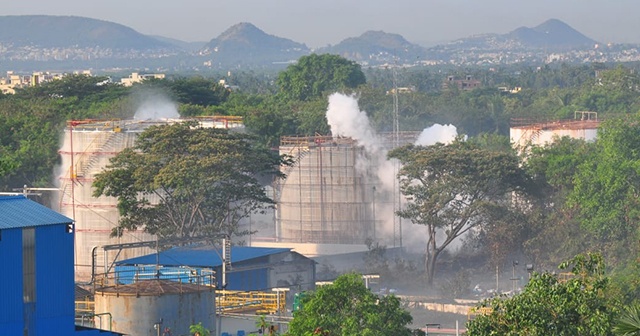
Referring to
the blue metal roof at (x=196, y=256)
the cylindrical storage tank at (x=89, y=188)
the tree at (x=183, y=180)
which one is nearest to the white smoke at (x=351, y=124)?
the tree at (x=183, y=180)

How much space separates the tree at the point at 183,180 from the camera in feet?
176

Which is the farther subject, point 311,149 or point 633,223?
point 311,149

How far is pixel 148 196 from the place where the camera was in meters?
55.6

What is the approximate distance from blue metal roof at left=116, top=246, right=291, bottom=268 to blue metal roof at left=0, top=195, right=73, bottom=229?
16303 mm

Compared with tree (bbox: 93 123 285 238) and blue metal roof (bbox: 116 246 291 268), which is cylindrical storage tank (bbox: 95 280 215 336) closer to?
blue metal roof (bbox: 116 246 291 268)

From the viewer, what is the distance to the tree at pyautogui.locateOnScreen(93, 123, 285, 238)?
5362 centimetres

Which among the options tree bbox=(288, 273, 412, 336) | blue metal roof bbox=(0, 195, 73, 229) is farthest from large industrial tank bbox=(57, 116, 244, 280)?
tree bbox=(288, 273, 412, 336)

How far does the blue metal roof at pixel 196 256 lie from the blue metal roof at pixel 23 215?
1630 centimetres

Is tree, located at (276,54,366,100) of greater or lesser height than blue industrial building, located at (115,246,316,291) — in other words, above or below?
above

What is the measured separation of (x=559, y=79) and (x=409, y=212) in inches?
4890

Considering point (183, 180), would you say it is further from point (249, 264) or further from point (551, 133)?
point (551, 133)

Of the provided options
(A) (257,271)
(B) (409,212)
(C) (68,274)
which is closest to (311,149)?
(B) (409,212)

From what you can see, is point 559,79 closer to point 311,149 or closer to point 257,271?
point 311,149

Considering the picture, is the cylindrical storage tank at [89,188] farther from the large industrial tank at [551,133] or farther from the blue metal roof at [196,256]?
the large industrial tank at [551,133]
